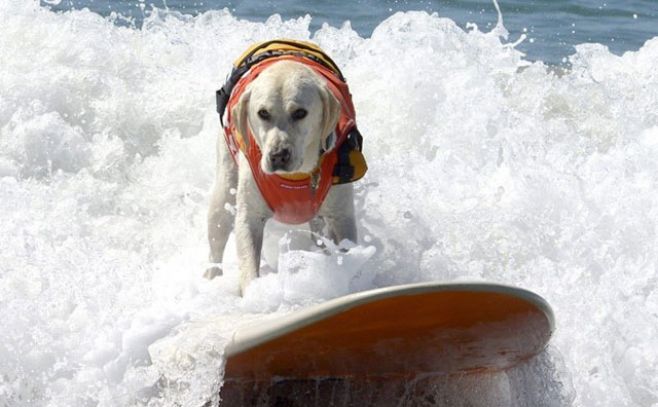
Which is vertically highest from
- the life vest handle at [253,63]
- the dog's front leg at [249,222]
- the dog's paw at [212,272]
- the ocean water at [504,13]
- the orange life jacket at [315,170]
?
the ocean water at [504,13]

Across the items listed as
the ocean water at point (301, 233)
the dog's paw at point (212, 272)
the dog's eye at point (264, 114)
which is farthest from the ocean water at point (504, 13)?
the dog's eye at point (264, 114)

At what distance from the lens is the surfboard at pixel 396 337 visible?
3.68 m

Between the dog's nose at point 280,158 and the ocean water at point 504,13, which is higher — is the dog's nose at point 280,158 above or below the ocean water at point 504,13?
below

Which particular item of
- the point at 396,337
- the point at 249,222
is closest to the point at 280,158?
the point at 249,222

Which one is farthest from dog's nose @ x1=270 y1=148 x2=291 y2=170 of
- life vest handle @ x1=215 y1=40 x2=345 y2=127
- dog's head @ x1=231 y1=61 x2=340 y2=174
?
life vest handle @ x1=215 y1=40 x2=345 y2=127

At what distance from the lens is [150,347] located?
4262 millimetres

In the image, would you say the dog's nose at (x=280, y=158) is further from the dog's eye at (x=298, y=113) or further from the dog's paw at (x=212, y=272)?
the dog's paw at (x=212, y=272)

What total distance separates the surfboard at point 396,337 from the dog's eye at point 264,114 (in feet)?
3.83

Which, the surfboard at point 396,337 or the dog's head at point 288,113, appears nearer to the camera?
the surfboard at point 396,337

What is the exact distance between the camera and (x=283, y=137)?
15.6ft

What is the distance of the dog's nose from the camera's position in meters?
4.73

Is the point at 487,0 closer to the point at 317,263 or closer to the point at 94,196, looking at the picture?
the point at 94,196

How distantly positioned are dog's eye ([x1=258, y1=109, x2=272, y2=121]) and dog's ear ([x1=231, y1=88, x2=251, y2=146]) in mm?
147

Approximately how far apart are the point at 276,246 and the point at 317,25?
5.85m
